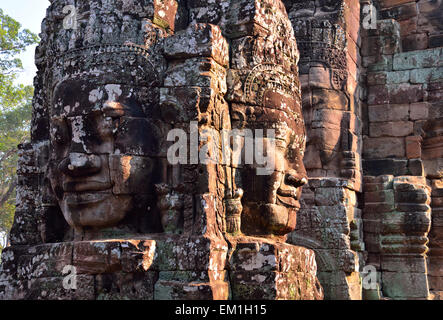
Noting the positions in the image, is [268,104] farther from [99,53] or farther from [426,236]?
[426,236]

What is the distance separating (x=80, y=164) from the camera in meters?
4.79

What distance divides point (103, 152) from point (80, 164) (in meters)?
0.22

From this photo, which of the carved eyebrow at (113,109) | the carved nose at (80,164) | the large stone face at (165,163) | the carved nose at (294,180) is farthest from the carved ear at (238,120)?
the carved nose at (80,164)

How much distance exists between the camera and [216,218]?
4.71 metres

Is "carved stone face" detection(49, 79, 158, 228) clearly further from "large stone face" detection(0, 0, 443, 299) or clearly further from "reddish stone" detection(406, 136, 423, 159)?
"reddish stone" detection(406, 136, 423, 159)

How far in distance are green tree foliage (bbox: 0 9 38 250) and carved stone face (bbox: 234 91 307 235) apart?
809 centimetres

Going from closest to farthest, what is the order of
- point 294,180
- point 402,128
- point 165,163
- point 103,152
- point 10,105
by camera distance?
point 103,152 → point 165,163 → point 294,180 → point 402,128 → point 10,105

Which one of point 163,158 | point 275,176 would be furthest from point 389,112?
point 163,158

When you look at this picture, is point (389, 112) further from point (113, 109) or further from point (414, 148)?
point (113, 109)

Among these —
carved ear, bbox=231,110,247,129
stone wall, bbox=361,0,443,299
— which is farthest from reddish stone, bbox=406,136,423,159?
carved ear, bbox=231,110,247,129

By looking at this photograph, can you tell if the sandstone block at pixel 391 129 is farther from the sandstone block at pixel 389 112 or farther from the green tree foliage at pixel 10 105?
the green tree foliage at pixel 10 105

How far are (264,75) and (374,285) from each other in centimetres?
557

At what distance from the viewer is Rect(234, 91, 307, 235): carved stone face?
200 inches

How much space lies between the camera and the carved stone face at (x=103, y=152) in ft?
15.8
